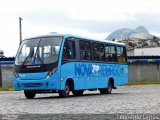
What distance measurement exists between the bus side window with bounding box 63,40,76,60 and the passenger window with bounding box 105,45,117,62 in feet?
14.6

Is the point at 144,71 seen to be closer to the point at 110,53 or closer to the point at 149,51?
the point at 110,53

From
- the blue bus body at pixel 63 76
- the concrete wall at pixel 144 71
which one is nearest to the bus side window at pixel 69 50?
the blue bus body at pixel 63 76

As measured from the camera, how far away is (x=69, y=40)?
72.7 feet

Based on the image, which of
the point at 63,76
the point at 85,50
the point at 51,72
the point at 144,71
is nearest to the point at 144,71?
the point at 144,71

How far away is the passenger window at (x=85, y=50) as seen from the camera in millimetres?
23422

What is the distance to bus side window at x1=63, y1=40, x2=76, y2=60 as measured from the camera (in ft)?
71.1

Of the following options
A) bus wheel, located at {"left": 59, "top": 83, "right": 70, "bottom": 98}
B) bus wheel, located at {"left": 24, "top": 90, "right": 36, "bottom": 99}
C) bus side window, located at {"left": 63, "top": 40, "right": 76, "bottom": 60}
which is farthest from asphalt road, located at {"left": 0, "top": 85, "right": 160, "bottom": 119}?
bus wheel, located at {"left": 24, "top": 90, "right": 36, "bottom": 99}

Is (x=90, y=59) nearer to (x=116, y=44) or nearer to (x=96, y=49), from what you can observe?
(x=96, y=49)

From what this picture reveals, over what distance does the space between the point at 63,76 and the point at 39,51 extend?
1.55 meters

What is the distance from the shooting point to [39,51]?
2147cm

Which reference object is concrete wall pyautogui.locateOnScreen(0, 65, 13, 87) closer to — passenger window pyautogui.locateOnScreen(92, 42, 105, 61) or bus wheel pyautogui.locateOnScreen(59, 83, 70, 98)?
passenger window pyautogui.locateOnScreen(92, 42, 105, 61)

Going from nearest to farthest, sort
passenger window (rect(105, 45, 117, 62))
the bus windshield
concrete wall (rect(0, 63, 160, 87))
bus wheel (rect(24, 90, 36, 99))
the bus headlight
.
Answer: the bus headlight < the bus windshield < bus wheel (rect(24, 90, 36, 99)) < passenger window (rect(105, 45, 117, 62)) < concrete wall (rect(0, 63, 160, 87))

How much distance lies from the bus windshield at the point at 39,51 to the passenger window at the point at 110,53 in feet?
18.8

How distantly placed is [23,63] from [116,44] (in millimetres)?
→ 8298
